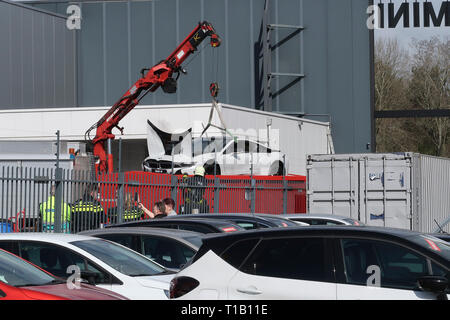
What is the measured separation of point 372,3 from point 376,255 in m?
38.5

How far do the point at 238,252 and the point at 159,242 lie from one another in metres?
3.76

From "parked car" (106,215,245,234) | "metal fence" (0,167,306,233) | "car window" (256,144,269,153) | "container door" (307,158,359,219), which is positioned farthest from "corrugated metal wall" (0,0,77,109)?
"parked car" (106,215,245,234)

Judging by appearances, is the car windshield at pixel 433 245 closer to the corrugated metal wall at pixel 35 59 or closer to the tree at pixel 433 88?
the corrugated metal wall at pixel 35 59

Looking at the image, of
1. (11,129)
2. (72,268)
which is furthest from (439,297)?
(11,129)

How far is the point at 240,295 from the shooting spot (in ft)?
24.6

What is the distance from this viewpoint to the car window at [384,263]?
23.6 ft

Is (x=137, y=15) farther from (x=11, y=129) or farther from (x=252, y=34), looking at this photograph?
(x=11, y=129)

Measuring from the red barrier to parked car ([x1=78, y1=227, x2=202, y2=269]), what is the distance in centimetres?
595

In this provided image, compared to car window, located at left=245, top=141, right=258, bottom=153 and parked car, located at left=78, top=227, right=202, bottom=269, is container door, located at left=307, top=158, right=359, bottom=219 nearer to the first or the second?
car window, located at left=245, top=141, right=258, bottom=153

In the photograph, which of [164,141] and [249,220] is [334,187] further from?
[164,141]

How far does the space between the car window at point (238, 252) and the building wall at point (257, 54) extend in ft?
120

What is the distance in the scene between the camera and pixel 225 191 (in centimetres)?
2417

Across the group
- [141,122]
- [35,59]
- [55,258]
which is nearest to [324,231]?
[55,258]

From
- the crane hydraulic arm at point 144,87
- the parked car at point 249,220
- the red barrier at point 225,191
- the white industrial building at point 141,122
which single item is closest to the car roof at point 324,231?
the parked car at point 249,220
